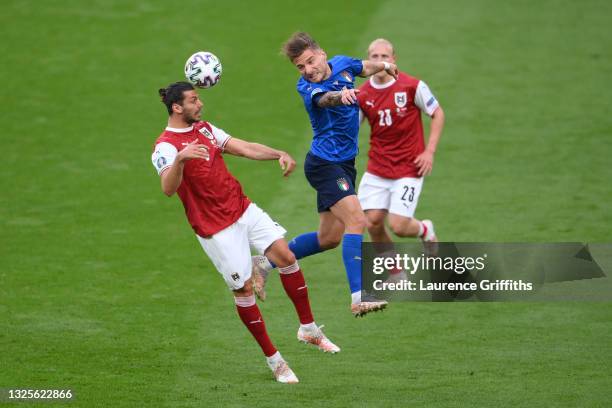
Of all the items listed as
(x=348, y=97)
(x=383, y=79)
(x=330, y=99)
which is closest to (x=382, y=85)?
(x=383, y=79)

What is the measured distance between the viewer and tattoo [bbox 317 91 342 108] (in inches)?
399

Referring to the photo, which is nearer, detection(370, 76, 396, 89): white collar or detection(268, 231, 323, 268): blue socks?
detection(268, 231, 323, 268): blue socks

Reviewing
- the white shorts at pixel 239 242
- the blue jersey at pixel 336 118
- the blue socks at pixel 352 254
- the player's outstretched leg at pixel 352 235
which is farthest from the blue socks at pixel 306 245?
the white shorts at pixel 239 242

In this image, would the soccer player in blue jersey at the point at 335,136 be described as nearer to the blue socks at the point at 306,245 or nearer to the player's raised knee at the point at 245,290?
the blue socks at the point at 306,245

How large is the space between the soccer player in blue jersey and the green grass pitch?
1.09 metres

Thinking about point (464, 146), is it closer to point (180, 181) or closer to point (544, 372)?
point (544, 372)

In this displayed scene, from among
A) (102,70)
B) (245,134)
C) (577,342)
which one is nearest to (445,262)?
(577,342)

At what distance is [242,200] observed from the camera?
10.0 m

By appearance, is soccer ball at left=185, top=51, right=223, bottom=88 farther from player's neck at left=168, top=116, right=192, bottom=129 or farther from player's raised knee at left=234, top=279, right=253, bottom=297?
player's raised knee at left=234, top=279, right=253, bottom=297

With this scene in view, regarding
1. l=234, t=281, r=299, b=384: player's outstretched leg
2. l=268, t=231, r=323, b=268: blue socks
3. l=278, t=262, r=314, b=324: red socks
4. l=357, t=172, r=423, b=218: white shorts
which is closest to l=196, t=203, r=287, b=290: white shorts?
l=234, t=281, r=299, b=384: player's outstretched leg

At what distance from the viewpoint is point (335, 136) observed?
1093 centimetres

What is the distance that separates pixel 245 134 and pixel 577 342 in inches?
345

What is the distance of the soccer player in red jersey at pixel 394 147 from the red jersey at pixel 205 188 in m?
2.97

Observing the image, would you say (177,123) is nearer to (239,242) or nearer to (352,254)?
(239,242)
